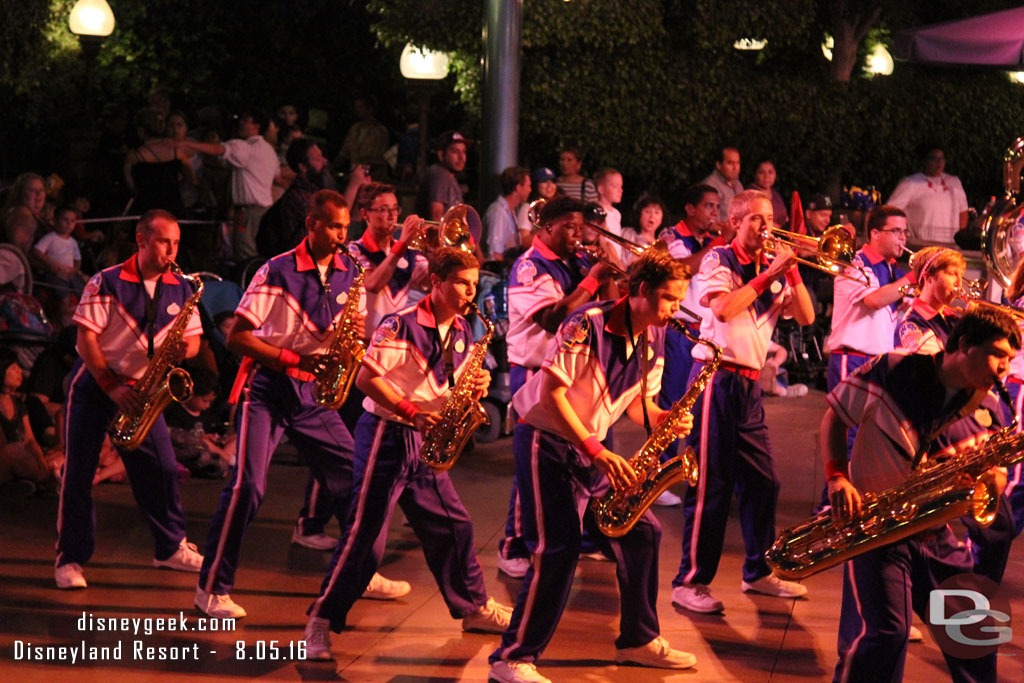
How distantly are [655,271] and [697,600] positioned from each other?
214 centimetres

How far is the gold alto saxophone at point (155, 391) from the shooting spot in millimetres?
6953

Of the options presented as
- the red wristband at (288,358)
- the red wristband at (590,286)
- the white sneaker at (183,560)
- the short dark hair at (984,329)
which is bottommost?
the white sneaker at (183,560)

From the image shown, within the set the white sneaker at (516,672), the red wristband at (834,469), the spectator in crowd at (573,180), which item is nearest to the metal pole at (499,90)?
the spectator in crowd at (573,180)

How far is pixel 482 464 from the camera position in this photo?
32.7 ft

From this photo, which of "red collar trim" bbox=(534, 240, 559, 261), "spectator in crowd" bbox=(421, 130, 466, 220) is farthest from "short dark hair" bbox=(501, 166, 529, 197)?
"red collar trim" bbox=(534, 240, 559, 261)

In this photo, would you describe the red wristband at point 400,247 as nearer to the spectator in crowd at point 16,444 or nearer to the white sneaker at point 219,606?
the white sneaker at point 219,606

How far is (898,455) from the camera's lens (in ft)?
16.0

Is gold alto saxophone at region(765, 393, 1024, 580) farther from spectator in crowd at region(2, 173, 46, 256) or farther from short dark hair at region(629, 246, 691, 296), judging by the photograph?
spectator in crowd at region(2, 173, 46, 256)

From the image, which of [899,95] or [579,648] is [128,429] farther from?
[899,95]

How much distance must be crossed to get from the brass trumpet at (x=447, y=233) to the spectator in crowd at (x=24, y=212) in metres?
4.49

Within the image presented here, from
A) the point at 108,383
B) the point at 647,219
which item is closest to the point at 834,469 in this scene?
the point at 108,383

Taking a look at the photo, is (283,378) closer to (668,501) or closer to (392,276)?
(392,276)

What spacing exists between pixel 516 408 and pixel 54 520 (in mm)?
3808

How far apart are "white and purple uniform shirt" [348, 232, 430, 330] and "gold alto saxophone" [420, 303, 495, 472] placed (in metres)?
1.30
